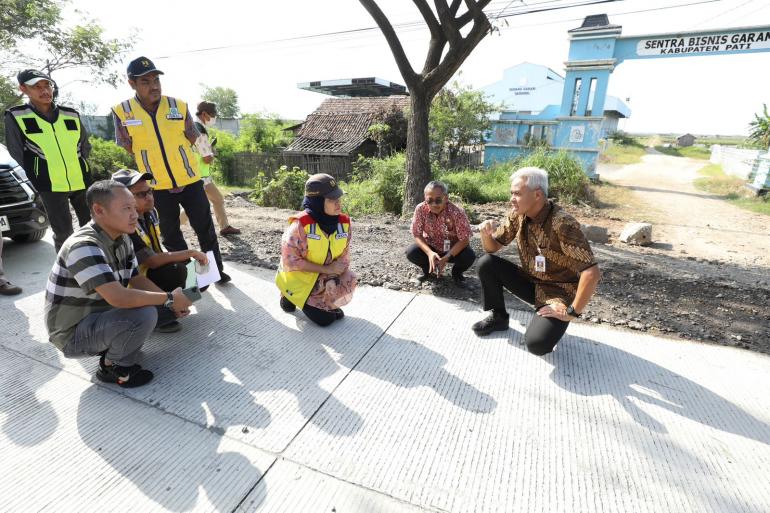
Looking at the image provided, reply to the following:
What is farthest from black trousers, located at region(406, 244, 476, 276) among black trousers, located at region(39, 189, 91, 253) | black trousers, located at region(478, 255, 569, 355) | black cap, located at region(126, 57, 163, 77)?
black trousers, located at region(39, 189, 91, 253)

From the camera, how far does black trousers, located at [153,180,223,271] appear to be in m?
3.35

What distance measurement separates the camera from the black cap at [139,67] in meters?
2.94

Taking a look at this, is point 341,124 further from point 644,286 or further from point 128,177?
point 128,177

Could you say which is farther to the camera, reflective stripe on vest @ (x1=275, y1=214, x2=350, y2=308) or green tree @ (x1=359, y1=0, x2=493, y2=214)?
green tree @ (x1=359, y1=0, x2=493, y2=214)

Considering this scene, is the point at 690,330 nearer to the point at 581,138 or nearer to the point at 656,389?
the point at 656,389

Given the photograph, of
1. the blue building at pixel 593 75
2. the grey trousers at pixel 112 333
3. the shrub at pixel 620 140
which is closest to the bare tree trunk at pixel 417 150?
the grey trousers at pixel 112 333

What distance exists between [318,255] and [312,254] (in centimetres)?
4

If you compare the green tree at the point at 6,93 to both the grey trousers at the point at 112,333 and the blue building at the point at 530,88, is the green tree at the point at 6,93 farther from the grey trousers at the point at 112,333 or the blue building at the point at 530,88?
the blue building at the point at 530,88

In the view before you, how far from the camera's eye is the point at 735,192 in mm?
13336

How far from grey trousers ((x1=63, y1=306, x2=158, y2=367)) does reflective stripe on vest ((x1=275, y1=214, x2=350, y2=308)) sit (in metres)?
0.93

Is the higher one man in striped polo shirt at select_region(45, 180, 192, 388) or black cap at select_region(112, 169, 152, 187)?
black cap at select_region(112, 169, 152, 187)

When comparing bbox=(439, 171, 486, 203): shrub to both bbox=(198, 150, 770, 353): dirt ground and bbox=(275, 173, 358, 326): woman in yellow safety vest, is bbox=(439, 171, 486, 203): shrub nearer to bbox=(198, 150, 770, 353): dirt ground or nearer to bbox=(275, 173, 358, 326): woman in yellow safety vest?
bbox=(198, 150, 770, 353): dirt ground

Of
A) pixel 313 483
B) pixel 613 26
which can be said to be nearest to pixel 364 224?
pixel 313 483

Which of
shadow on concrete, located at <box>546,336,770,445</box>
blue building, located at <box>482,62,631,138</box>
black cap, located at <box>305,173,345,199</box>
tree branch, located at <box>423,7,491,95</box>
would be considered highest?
blue building, located at <box>482,62,631,138</box>
